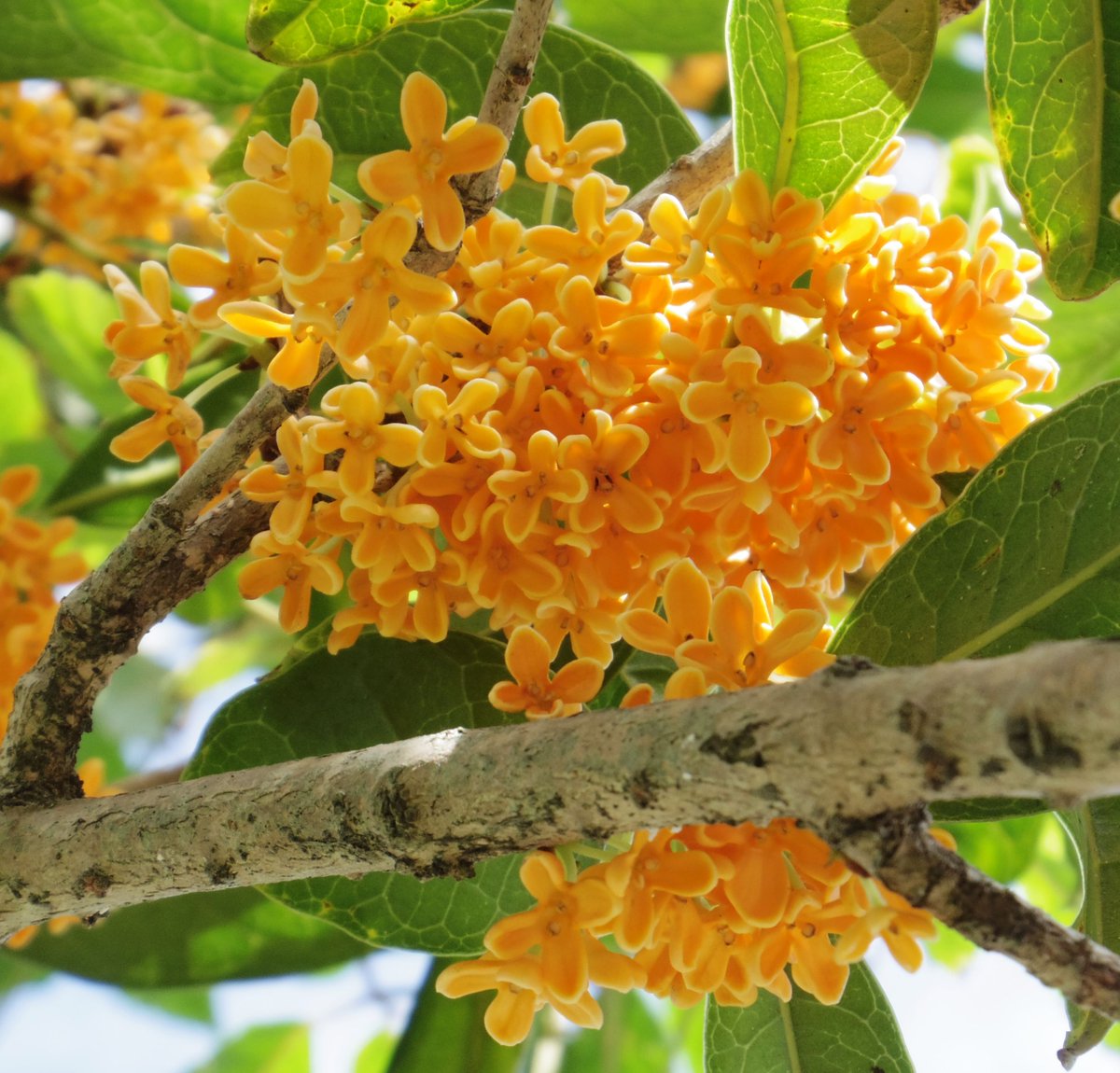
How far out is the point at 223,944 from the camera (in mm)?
1854

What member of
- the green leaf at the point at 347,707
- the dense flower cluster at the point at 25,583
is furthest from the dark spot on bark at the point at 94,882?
the dense flower cluster at the point at 25,583

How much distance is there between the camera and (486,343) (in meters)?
1.00

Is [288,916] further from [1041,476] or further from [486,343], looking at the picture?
[1041,476]

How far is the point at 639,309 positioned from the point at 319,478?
291mm

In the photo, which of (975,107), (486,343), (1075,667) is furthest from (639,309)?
(975,107)

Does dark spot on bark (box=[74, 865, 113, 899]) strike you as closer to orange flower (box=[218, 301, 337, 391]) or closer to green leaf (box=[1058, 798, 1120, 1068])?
orange flower (box=[218, 301, 337, 391])

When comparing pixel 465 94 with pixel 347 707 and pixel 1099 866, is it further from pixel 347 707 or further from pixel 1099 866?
pixel 1099 866

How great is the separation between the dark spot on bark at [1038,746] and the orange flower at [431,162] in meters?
0.54

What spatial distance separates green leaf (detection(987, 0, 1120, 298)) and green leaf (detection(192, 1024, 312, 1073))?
1.95m

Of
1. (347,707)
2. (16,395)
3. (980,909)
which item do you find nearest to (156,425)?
(347,707)

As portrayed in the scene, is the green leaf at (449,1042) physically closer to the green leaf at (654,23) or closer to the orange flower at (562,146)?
the orange flower at (562,146)

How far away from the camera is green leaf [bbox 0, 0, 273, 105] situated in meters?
1.82

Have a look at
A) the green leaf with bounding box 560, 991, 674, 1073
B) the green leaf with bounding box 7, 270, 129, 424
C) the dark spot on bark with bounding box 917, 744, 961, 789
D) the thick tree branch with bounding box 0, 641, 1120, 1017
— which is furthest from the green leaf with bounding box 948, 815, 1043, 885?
the green leaf with bounding box 7, 270, 129, 424

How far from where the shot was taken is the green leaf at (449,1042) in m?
1.69
